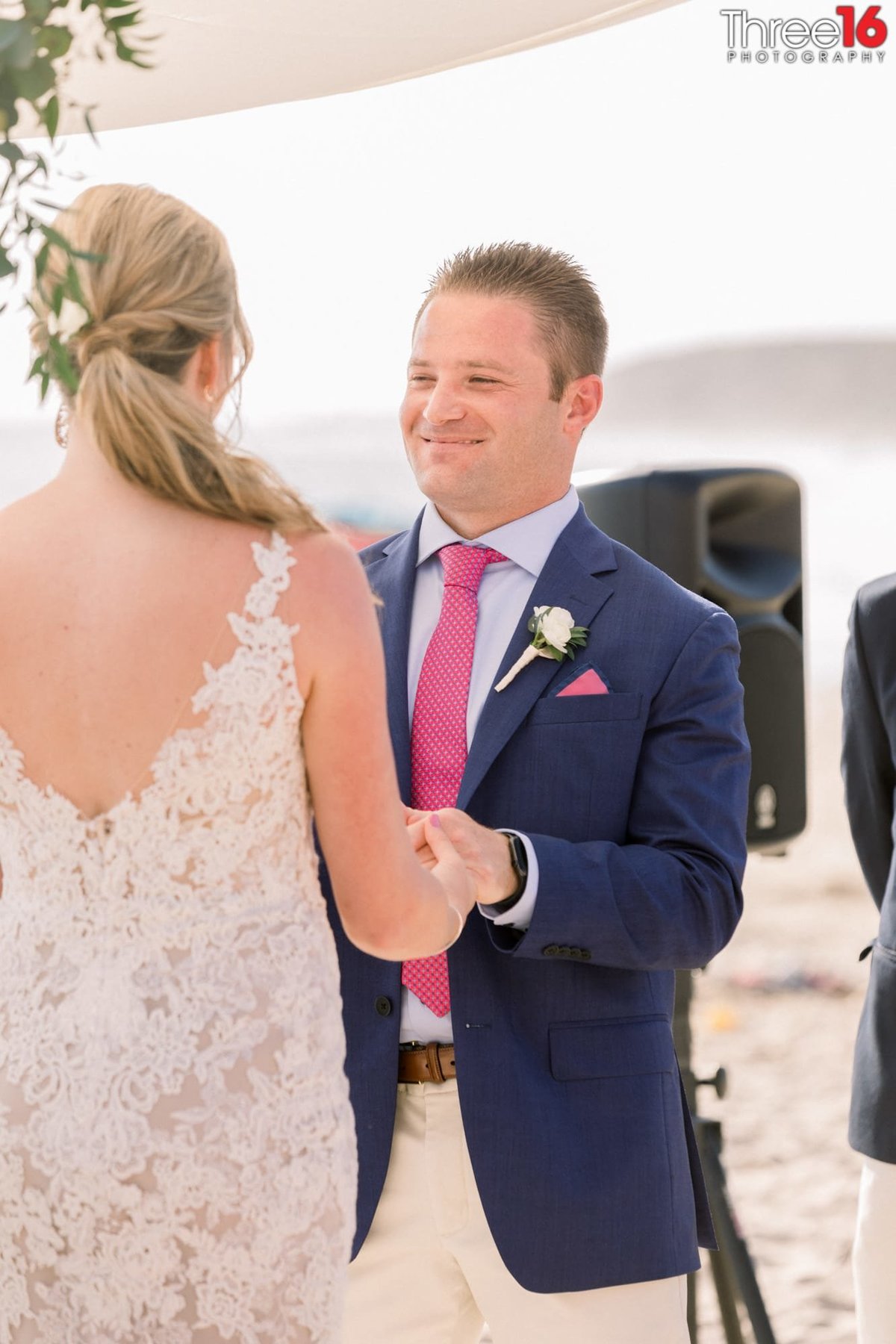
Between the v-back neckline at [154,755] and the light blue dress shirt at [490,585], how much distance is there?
0.78m

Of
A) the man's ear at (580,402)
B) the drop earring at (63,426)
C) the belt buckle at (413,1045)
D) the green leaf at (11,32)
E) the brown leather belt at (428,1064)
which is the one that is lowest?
the brown leather belt at (428,1064)

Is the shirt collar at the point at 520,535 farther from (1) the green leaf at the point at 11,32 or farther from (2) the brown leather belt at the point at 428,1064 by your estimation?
(1) the green leaf at the point at 11,32

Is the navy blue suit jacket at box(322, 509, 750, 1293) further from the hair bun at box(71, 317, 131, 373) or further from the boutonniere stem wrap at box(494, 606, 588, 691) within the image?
the hair bun at box(71, 317, 131, 373)

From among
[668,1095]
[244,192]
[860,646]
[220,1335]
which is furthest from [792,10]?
[244,192]

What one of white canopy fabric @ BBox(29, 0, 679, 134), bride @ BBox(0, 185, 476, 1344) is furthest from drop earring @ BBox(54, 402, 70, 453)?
white canopy fabric @ BBox(29, 0, 679, 134)

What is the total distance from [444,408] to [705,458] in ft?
35.8

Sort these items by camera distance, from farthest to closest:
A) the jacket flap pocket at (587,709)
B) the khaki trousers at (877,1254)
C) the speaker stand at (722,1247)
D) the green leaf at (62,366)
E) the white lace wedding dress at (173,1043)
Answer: the speaker stand at (722,1247), the khaki trousers at (877,1254), the jacket flap pocket at (587,709), the white lace wedding dress at (173,1043), the green leaf at (62,366)

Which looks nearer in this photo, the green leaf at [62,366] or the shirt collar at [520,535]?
the green leaf at [62,366]

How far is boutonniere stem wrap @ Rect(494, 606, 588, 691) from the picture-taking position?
2.34 metres

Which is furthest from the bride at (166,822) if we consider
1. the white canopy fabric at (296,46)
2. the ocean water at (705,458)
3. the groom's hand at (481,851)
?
the ocean water at (705,458)

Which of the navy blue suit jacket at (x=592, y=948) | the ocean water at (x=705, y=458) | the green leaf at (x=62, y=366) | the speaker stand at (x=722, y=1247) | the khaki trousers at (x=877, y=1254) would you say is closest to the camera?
the green leaf at (x=62, y=366)

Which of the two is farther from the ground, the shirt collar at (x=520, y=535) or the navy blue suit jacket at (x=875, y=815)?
the shirt collar at (x=520, y=535)

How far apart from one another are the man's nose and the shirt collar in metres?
0.15

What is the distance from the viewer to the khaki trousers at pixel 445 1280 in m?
2.23
